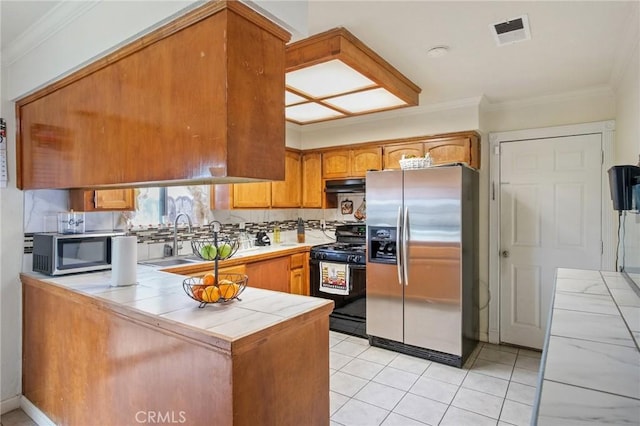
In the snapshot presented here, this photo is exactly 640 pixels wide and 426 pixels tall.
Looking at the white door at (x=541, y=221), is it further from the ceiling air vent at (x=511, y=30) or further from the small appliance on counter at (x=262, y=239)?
the small appliance on counter at (x=262, y=239)

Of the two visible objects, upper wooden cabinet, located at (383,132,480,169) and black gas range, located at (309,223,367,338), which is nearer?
upper wooden cabinet, located at (383,132,480,169)

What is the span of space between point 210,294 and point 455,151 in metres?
2.92

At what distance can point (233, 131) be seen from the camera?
126 centimetres

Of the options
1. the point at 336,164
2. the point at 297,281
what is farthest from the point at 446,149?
the point at 297,281

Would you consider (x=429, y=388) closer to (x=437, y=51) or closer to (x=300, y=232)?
(x=437, y=51)

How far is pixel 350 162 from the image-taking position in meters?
4.26

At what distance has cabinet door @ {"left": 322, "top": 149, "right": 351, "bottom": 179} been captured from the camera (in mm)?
4305

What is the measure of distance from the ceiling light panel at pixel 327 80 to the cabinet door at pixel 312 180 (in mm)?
1539

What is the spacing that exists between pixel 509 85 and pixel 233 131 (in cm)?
284

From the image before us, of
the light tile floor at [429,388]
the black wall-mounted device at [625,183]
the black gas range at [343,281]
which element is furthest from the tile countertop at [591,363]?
the black gas range at [343,281]

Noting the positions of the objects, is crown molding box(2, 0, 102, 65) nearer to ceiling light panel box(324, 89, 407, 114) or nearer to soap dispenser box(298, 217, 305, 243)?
ceiling light panel box(324, 89, 407, 114)

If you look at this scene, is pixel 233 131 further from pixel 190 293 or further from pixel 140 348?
pixel 140 348

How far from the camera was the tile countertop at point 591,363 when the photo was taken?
60 centimetres

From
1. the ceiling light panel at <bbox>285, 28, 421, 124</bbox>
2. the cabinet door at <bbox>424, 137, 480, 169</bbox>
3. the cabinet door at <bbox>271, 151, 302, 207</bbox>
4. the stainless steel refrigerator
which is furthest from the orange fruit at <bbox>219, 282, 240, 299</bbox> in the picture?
the cabinet door at <bbox>271, 151, 302, 207</bbox>
